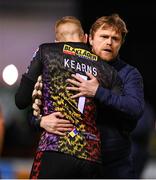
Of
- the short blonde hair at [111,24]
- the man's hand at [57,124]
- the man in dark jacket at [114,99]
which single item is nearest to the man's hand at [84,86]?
the man in dark jacket at [114,99]

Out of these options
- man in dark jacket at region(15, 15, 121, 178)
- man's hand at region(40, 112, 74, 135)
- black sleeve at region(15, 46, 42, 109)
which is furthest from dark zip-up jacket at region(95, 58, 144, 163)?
black sleeve at region(15, 46, 42, 109)

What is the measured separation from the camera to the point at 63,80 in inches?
183

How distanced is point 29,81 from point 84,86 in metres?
0.35

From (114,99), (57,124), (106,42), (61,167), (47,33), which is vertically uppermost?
(106,42)

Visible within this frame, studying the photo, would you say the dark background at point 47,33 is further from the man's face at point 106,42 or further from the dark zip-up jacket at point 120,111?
the man's face at point 106,42

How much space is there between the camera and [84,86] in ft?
A: 15.2

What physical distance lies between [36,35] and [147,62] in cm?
323

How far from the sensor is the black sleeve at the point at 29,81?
4734 millimetres

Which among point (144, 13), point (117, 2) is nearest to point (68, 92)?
point (117, 2)

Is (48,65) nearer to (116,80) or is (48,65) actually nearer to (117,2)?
(116,80)

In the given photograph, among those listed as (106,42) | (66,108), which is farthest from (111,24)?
(66,108)

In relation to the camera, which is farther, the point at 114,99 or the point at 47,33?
the point at 47,33

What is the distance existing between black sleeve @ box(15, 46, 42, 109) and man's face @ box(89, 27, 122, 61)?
1.17ft

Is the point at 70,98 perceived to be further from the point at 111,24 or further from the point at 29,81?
the point at 111,24
